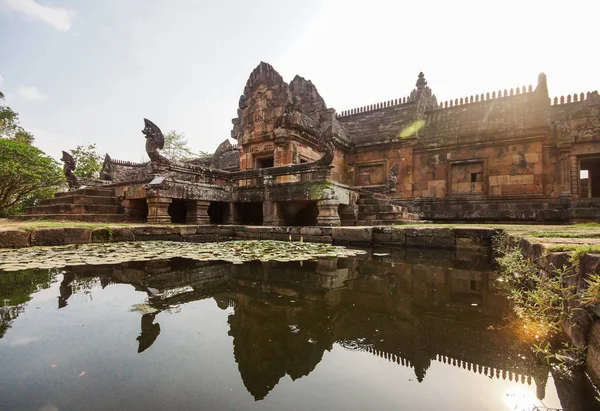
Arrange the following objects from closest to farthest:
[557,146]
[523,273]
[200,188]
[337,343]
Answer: [337,343] → [523,273] → [200,188] → [557,146]

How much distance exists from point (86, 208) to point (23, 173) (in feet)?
29.8

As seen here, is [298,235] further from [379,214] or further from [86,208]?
[86,208]

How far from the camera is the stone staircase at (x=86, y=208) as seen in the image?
7.21m

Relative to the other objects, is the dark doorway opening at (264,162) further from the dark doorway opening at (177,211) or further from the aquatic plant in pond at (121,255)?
the aquatic plant in pond at (121,255)

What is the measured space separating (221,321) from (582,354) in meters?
1.91

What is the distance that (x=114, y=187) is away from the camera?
842 cm

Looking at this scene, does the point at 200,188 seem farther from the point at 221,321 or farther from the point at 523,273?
the point at 523,273

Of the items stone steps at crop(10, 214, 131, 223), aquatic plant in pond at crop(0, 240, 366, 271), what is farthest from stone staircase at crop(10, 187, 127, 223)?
aquatic plant in pond at crop(0, 240, 366, 271)

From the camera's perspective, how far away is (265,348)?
154 cm

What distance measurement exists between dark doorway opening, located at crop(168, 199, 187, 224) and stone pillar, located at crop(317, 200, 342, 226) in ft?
13.5

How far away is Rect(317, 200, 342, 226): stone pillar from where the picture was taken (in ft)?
22.2

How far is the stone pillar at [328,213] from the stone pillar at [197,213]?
3.04m

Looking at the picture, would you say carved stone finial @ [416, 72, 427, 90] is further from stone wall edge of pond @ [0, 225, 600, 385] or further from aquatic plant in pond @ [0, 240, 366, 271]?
aquatic plant in pond @ [0, 240, 366, 271]

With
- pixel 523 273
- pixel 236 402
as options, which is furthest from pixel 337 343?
pixel 523 273
